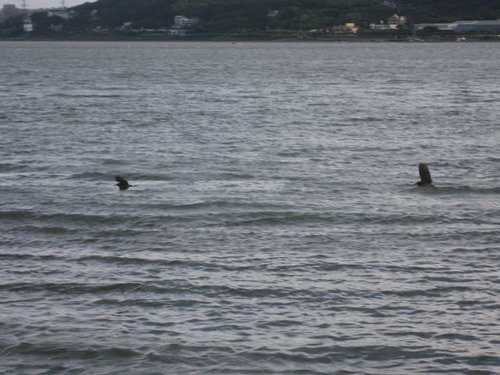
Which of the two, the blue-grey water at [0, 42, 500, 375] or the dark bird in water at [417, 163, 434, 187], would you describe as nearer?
the blue-grey water at [0, 42, 500, 375]

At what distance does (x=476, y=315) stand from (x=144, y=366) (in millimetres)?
5240

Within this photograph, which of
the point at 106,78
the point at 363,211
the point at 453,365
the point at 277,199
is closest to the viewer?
the point at 453,365

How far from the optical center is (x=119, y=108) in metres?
54.6

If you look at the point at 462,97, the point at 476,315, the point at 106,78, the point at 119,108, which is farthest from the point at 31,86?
the point at 476,315

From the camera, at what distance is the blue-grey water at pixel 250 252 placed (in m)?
11.8

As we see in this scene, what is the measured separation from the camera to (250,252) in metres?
16.7

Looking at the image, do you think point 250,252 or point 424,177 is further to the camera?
point 424,177

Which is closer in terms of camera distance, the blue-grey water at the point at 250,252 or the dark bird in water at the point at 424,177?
the blue-grey water at the point at 250,252

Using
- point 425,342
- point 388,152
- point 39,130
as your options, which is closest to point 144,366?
point 425,342

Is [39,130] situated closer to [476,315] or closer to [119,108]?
[119,108]

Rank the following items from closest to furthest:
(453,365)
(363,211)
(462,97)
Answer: (453,365), (363,211), (462,97)

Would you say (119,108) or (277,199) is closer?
(277,199)

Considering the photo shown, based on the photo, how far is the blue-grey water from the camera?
11.8 meters

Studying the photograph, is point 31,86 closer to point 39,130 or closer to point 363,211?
point 39,130
